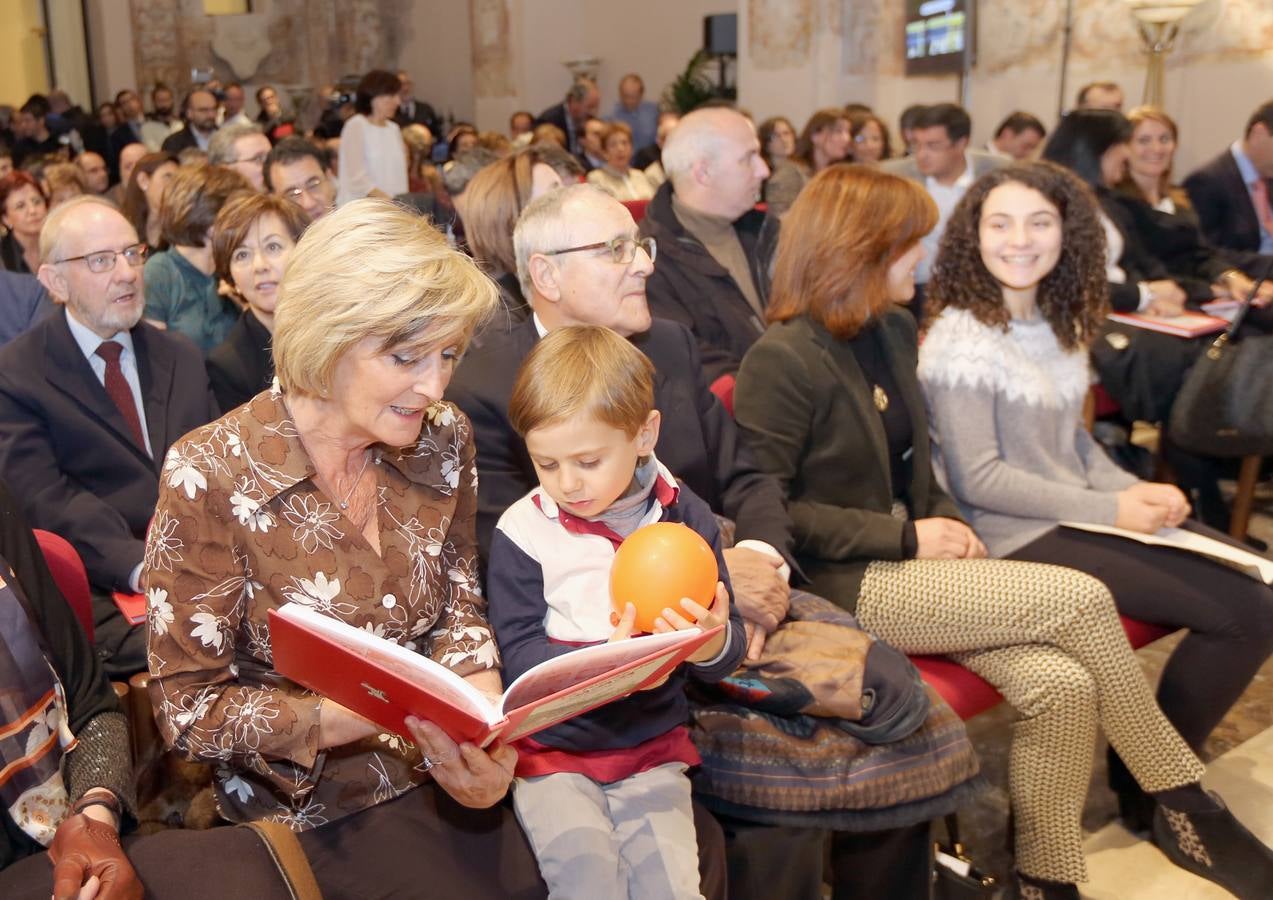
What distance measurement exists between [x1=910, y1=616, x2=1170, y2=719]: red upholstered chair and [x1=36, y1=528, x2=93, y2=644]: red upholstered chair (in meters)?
1.67

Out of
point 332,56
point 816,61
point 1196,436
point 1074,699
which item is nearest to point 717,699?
point 1074,699

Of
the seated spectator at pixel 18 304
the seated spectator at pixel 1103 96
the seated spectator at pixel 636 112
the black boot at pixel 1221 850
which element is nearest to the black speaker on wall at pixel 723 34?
the seated spectator at pixel 636 112

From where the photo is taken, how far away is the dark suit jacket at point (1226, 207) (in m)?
5.79

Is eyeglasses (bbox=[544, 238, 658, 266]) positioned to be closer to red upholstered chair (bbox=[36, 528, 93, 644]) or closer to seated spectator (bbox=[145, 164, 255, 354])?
red upholstered chair (bbox=[36, 528, 93, 644])

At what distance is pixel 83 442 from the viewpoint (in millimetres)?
2854

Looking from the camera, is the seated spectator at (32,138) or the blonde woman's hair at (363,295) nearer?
the blonde woman's hair at (363,295)

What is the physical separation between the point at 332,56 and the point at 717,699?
18.5 m

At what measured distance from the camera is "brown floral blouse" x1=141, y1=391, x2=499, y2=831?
5.95 ft

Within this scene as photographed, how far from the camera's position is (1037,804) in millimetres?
2672

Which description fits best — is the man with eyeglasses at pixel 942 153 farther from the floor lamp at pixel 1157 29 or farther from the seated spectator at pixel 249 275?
the seated spectator at pixel 249 275

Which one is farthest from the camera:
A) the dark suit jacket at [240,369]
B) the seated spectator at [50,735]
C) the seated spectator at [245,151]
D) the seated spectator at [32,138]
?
the seated spectator at [32,138]

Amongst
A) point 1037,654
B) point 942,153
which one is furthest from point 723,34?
point 1037,654

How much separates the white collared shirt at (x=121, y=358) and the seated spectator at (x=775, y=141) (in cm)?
618

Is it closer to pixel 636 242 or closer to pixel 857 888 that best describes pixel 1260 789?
pixel 857 888
